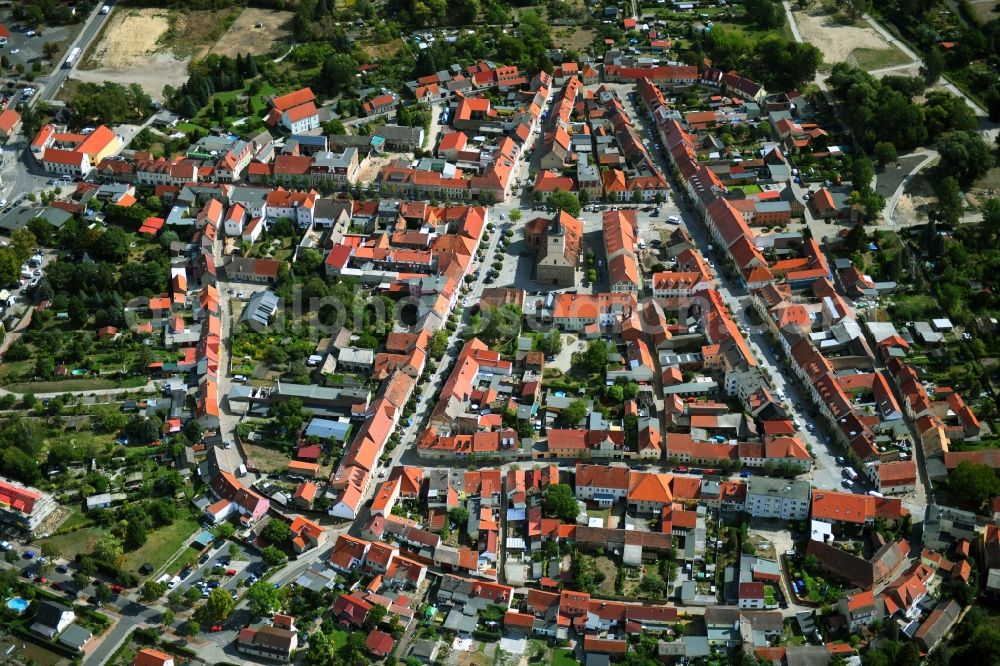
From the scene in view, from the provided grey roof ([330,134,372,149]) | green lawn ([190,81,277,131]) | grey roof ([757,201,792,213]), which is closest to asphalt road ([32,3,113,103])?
green lawn ([190,81,277,131])

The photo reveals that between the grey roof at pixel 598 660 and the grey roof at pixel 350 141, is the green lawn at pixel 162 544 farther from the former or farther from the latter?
the grey roof at pixel 350 141

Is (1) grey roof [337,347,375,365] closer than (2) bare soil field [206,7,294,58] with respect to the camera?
Yes

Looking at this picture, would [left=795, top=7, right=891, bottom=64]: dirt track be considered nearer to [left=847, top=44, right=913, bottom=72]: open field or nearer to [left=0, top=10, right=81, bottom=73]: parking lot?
[left=847, top=44, right=913, bottom=72]: open field

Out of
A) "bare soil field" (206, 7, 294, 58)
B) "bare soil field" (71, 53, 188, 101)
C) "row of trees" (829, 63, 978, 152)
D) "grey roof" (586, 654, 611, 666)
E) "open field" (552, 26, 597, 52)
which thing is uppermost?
"row of trees" (829, 63, 978, 152)

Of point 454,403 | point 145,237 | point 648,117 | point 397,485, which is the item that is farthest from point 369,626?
point 648,117

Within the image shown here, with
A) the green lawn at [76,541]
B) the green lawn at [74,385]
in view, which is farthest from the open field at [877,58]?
the green lawn at [76,541]

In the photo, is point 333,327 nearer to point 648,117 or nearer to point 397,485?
point 397,485

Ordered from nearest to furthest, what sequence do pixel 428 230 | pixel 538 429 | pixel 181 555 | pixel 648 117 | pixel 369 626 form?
pixel 369 626, pixel 181 555, pixel 538 429, pixel 428 230, pixel 648 117
